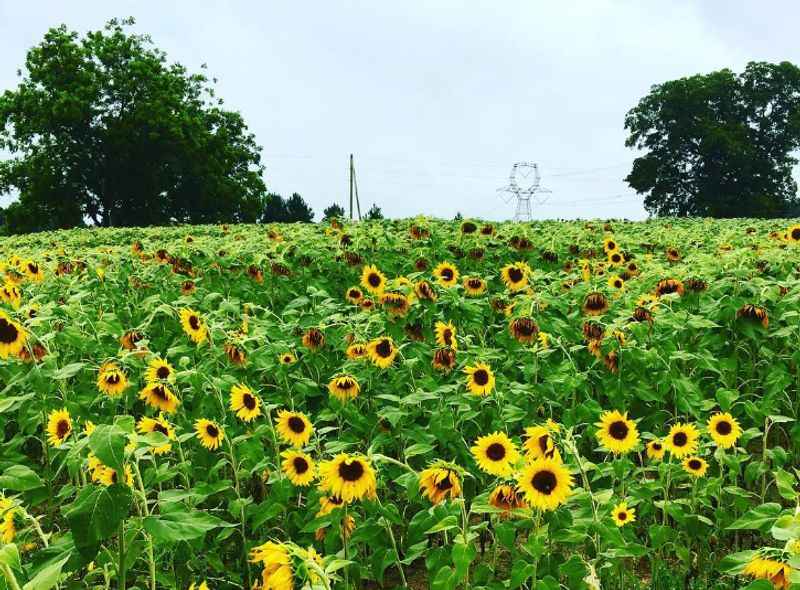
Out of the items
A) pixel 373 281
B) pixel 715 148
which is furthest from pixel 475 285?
pixel 715 148

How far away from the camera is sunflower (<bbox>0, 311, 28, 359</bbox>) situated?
9.89 feet

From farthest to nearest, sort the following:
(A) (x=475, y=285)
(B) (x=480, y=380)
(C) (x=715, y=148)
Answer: (C) (x=715, y=148) → (A) (x=475, y=285) → (B) (x=480, y=380)

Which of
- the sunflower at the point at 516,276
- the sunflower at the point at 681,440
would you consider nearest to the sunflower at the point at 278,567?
the sunflower at the point at 681,440

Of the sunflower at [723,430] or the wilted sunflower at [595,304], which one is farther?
the wilted sunflower at [595,304]

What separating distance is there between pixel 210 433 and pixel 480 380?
1.24 m

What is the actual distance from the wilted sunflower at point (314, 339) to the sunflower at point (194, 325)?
0.56 meters

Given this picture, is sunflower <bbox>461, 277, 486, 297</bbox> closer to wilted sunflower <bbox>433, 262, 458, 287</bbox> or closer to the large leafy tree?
wilted sunflower <bbox>433, 262, 458, 287</bbox>

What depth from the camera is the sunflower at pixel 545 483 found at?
214cm

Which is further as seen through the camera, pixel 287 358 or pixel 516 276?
pixel 516 276

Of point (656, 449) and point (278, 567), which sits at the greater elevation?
point (278, 567)

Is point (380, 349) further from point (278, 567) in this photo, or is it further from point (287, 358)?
point (278, 567)

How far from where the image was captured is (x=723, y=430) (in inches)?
124

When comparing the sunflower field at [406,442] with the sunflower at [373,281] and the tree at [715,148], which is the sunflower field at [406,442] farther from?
the tree at [715,148]

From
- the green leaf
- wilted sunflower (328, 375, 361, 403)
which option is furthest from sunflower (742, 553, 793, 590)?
the green leaf
